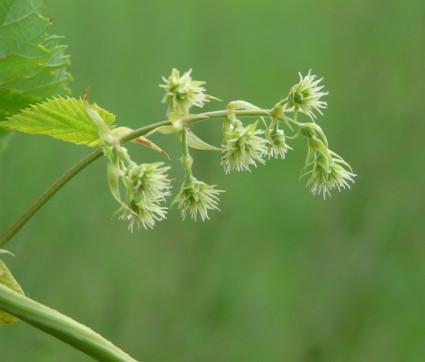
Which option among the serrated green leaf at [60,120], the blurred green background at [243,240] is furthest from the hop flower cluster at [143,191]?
the blurred green background at [243,240]

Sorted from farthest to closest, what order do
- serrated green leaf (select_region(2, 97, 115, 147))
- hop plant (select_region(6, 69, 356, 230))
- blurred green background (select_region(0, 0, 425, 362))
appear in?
blurred green background (select_region(0, 0, 425, 362))
serrated green leaf (select_region(2, 97, 115, 147))
hop plant (select_region(6, 69, 356, 230))

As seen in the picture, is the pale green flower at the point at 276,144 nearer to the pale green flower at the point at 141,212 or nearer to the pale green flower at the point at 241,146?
the pale green flower at the point at 241,146

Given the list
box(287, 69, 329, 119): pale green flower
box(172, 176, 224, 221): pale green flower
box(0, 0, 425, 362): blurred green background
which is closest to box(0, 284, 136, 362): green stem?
box(172, 176, 224, 221): pale green flower

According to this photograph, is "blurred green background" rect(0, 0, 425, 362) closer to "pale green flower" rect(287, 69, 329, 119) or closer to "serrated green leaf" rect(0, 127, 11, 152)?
"serrated green leaf" rect(0, 127, 11, 152)

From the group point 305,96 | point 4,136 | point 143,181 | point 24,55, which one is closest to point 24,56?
point 24,55

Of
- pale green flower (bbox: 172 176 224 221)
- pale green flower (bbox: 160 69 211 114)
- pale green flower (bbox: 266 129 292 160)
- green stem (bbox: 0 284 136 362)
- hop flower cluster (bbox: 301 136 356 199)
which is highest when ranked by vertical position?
hop flower cluster (bbox: 301 136 356 199)

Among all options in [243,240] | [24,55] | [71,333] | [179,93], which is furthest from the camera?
[243,240]

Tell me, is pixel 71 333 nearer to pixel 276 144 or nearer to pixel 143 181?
pixel 143 181
